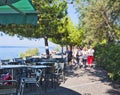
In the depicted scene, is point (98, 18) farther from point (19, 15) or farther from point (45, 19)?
point (19, 15)

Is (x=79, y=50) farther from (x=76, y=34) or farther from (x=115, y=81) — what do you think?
(x=76, y=34)

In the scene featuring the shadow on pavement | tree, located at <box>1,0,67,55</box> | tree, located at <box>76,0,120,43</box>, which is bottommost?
the shadow on pavement

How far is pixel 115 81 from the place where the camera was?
16.4m

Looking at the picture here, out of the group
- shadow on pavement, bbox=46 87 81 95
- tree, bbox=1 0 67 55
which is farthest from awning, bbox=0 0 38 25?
tree, bbox=1 0 67 55

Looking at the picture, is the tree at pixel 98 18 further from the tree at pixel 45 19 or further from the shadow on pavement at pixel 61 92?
the shadow on pavement at pixel 61 92

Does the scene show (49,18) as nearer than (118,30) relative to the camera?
Yes

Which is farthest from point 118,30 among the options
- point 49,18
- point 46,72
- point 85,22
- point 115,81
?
point 46,72

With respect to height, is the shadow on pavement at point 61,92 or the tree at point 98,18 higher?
the tree at point 98,18

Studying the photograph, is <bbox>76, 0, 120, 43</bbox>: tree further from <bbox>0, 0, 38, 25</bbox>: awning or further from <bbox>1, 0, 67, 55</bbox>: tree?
<bbox>0, 0, 38, 25</bbox>: awning

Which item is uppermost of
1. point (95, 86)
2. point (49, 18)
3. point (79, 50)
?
point (49, 18)

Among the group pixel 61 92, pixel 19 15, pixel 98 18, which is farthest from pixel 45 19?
pixel 98 18

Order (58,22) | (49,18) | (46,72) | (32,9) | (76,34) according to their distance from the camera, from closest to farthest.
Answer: (32,9) < (46,72) < (49,18) < (58,22) < (76,34)

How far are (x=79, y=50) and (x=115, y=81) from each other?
10.2m

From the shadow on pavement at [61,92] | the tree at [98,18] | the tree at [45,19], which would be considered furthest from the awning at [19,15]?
the tree at [98,18]
